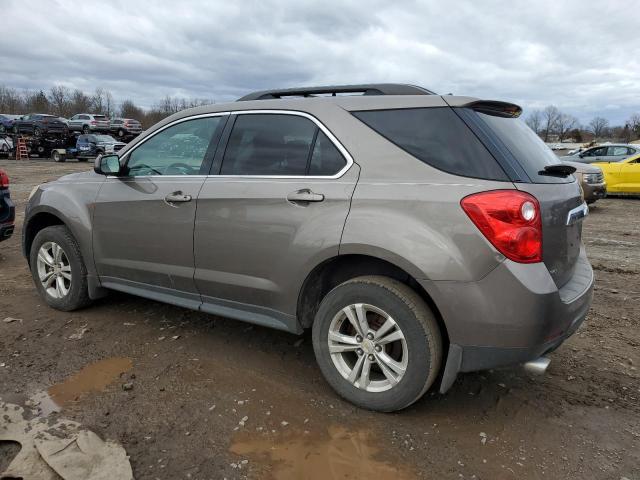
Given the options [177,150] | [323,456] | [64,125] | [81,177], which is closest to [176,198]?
[177,150]

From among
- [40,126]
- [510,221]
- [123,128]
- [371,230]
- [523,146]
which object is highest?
[523,146]

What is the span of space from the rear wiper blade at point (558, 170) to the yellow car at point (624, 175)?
1362cm

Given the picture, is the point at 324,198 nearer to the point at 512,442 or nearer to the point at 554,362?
the point at 512,442

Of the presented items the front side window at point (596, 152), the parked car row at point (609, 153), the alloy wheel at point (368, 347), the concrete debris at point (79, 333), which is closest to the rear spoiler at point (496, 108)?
the alloy wheel at point (368, 347)

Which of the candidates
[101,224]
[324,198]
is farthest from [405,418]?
[101,224]

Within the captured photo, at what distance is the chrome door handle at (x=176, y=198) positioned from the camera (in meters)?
3.49

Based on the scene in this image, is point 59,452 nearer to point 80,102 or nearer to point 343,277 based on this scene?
point 343,277

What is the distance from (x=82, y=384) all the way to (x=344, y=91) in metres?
2.54

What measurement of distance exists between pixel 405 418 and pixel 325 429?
473mm

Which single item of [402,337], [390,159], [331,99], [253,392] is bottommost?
[253,392]

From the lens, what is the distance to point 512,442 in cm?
265

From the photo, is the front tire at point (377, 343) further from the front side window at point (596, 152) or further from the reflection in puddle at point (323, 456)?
the front side window at point (596, 152)

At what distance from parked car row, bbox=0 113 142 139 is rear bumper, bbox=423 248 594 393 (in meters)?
35.2

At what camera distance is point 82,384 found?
3195mm
